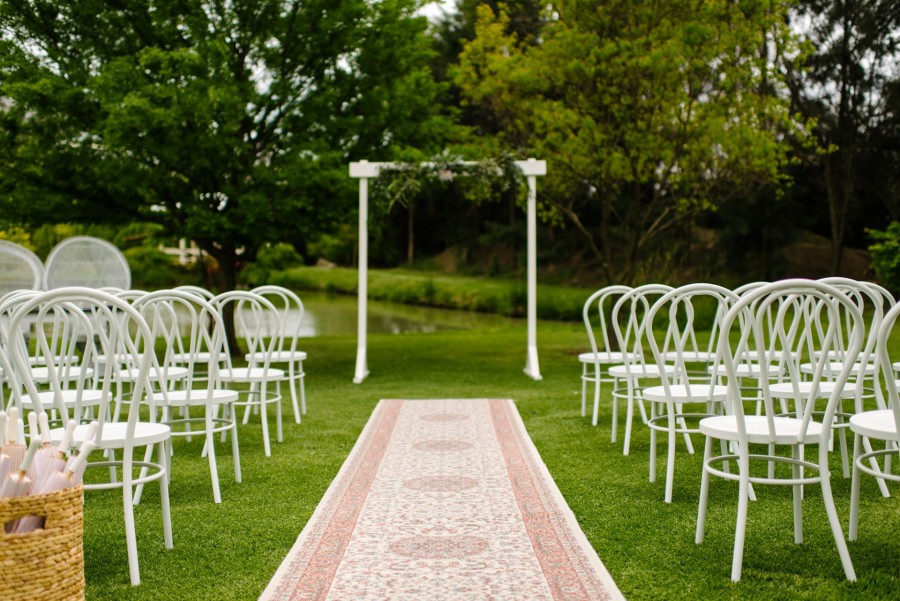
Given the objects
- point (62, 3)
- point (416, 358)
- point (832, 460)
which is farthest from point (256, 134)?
point (832, 460)

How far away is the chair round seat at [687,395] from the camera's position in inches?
155

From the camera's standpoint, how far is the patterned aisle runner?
2.77 m

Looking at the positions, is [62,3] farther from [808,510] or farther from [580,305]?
[580,305]

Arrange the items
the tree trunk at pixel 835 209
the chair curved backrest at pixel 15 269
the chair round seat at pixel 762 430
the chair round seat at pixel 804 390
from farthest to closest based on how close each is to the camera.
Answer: the tree trunk at pixel 835 209 → the chair curved backrest at pixel 15 269 → the chair round seat at pixel 804 390 → the chair round seat at pixel 762 430

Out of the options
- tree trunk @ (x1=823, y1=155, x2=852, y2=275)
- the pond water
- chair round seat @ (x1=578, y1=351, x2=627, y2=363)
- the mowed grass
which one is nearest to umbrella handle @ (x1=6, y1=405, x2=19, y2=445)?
the mowed grass

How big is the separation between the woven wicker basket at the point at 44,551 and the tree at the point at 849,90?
55.3 ft

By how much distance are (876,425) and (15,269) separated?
28.2 ft

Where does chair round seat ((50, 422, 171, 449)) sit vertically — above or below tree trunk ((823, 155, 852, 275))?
below

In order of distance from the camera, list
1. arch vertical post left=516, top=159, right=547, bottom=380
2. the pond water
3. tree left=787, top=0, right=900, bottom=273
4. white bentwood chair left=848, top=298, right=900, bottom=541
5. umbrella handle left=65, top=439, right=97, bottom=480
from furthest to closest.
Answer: tree left=787, top=0, right=900, bottom=273, the pond water, arch vertical post left=516, top=159, right=547, bottom=380, white bentwood chair left=848, top=298, right=900, bottom=541, umbrella handle left=65, top=439, right=97, bottom=480

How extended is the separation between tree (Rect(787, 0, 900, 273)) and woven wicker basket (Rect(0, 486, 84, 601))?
16853 mm

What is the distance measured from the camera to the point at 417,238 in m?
33.8

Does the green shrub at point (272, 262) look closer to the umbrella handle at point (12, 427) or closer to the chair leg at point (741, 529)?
the umbrella handle at point (12, 427)

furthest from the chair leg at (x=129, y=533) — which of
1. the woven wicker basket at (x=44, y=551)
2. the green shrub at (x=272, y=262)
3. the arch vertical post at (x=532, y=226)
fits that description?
the green shrub at (x=272, y=262)

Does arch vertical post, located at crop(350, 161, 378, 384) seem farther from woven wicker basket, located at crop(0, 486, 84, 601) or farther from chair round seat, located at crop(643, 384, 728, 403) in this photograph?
woven wicker basket, located at crop(0, 486, 84, 601)
